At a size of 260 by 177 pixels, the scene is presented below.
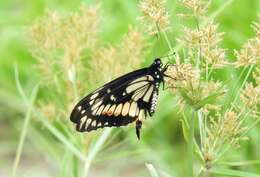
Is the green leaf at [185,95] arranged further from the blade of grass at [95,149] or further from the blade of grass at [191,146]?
the blade of grass at [95,149]

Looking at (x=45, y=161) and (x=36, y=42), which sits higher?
(x=45, y=161)

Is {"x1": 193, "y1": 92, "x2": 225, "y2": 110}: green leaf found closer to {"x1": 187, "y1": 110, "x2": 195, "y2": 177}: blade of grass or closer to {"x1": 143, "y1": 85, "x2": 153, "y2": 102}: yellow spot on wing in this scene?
{"x1": 187, "y1": 110, "x2": 195, "y2": 177}: blade of grass

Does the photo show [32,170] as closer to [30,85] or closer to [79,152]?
[30,85]

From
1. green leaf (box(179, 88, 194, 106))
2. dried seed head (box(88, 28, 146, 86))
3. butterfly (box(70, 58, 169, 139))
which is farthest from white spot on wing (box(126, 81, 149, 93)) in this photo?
green leaf (box(179, 88, 194, 106))

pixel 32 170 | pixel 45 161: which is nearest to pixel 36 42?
pixel 32 170

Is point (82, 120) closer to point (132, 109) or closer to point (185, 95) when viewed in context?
point (132, 109)

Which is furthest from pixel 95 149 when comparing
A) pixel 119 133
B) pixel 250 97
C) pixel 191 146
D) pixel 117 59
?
pixel 119 133
